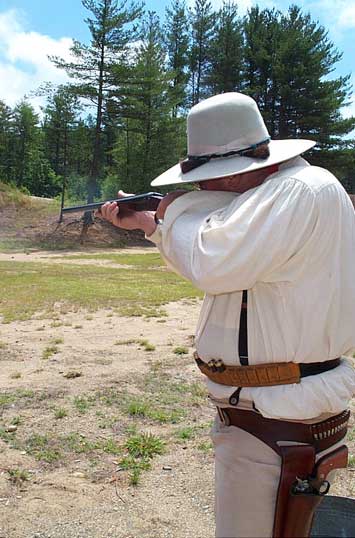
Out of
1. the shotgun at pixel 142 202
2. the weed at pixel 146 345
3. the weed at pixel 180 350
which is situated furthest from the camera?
the weed at pixel 146 345

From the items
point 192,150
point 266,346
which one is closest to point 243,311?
point 266,346

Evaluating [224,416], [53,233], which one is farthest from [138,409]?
[53,233]

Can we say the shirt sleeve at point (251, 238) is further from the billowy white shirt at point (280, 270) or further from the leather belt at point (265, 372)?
the leather belt at point (265, 372)

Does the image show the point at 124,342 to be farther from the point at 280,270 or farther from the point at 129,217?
the point at 280,270

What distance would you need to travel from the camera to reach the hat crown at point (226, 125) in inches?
57.2

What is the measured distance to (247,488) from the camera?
1450 millimetres

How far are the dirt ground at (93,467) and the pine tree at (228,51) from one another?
30.5 m

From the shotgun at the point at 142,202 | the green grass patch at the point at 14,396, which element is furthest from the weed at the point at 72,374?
the shotgun at the point at 142,202

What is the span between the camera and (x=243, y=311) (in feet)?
4.73

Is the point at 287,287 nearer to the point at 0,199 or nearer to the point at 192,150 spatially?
the point at 192,150

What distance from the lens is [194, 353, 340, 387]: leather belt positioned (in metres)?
1.41

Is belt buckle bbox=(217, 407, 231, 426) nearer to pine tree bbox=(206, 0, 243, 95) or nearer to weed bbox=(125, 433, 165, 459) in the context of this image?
weed bbox=(125, 433, 165, 459)

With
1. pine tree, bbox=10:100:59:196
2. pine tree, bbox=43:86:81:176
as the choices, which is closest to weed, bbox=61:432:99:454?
pine tree, bbox=43:86:81:176

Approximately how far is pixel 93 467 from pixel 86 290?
7807mm
